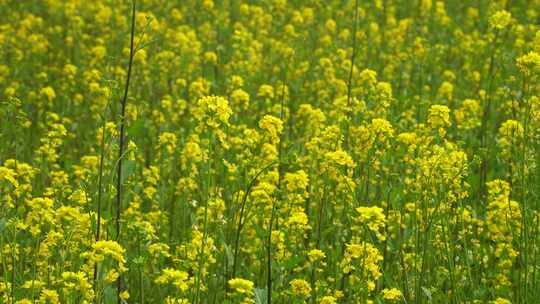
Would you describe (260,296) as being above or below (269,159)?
below

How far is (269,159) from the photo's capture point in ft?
17.7

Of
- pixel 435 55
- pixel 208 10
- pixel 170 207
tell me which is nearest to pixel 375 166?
pixel 170 207

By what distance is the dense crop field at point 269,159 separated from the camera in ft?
13.5

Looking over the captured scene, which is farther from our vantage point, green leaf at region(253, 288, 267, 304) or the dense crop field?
the dense crop field

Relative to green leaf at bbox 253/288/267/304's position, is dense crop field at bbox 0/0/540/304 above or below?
above

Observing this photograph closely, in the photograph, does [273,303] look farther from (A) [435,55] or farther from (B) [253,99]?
(A) [435,55]

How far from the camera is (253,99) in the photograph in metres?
8.14

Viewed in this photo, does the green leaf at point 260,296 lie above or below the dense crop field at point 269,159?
below

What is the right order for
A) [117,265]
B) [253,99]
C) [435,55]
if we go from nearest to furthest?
[117,265], [253,99], [435,55]

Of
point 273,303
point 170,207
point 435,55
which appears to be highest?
point 435,55

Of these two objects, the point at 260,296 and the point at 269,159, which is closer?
the point at 260,296

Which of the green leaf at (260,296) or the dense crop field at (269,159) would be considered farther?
the dense crop field at (269,159)

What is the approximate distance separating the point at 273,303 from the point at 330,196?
114 centimetres

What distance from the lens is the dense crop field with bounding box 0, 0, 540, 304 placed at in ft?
13.5
